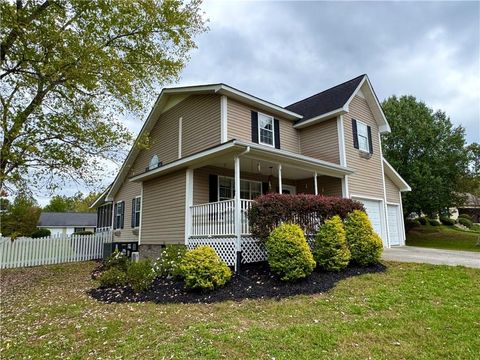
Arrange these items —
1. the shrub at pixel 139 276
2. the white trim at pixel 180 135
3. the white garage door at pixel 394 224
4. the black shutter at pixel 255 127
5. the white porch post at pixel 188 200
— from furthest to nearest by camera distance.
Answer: the white garage door at pixel 394 224 → the white trim at pixel 180 135 → the black shutter at pixel 255 127 → the white porch post at pixel 188 200 → the shrub at pixel 139 276

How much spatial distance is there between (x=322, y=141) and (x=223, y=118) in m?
4.95

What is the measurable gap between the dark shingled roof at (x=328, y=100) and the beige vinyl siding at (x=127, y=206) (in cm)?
910

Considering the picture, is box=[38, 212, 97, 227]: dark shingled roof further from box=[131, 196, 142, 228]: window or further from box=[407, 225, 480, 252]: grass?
box=[407, 225, 480, 252]: grass

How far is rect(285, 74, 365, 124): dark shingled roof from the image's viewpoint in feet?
45.0

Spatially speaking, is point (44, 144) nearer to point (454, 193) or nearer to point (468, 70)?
point (468, 70)

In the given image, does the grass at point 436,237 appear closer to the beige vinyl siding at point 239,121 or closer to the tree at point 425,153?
the tree at point 425,153

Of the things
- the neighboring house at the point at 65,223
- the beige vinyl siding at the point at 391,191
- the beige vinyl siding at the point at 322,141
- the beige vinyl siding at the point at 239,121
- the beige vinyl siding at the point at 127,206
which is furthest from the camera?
the neighboring house at the point at 65,223

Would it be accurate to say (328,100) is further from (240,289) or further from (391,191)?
(240,289)

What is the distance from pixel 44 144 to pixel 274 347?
937cm

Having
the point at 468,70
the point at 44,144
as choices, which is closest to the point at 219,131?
the point at 44,144

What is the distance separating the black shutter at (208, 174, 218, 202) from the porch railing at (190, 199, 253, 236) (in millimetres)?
1011

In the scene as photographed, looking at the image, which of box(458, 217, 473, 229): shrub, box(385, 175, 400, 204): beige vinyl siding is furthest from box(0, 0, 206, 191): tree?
box(458, 217, 473, 229): shrub

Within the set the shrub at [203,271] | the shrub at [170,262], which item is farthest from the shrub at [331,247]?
the shrub at [170,262]

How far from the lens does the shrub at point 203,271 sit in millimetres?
7059
